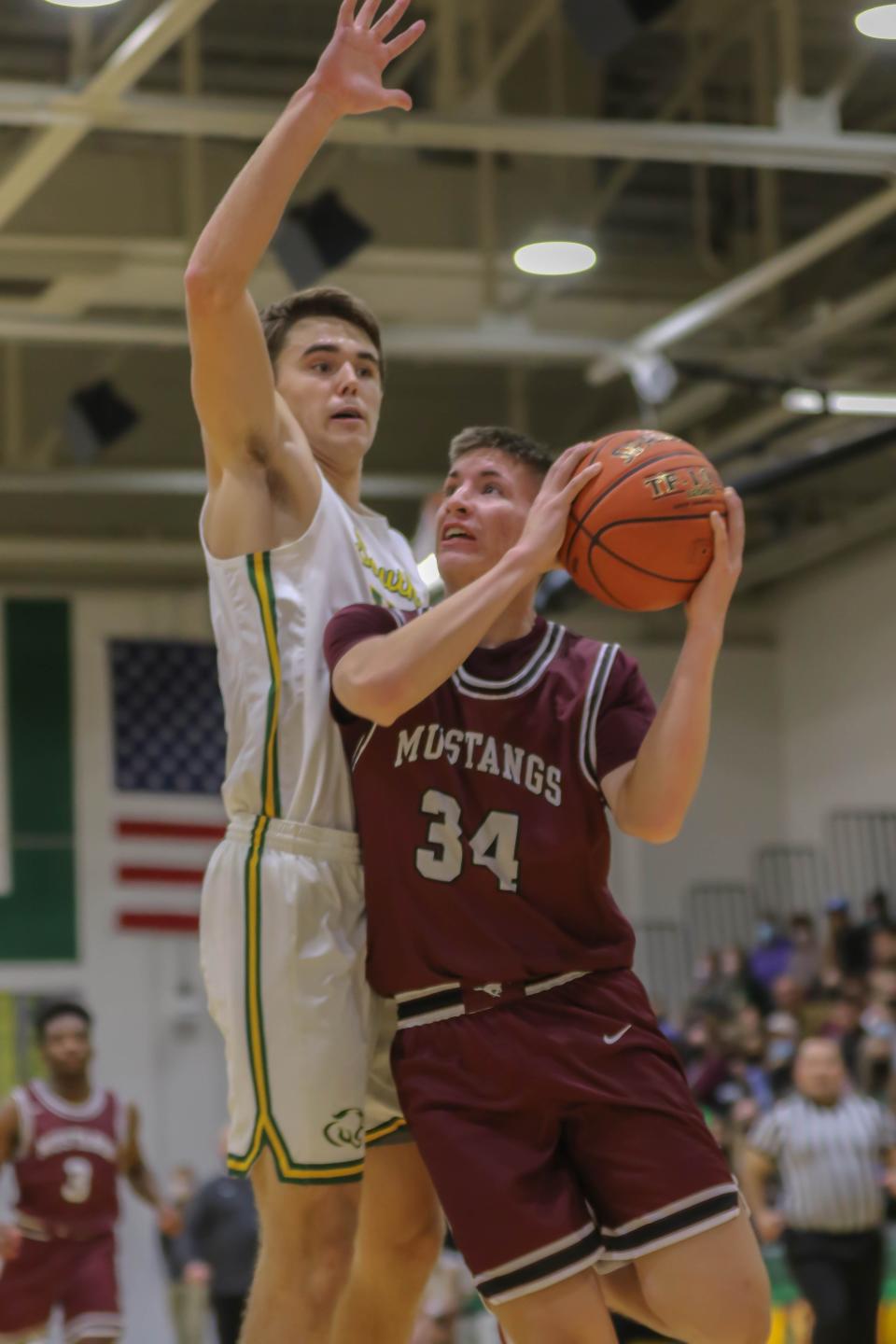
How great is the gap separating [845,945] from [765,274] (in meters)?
6.83

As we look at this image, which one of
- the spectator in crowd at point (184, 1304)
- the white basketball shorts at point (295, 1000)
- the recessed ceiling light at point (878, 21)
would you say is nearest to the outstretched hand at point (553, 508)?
the white basketball shorts at point (295, 1000)

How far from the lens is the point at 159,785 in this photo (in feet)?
62.3

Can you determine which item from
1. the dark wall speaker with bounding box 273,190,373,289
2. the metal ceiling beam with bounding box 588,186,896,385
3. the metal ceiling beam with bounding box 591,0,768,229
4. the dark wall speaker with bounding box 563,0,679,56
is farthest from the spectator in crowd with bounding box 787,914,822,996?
the dark wall speaker with bounding box 563,0,679,56

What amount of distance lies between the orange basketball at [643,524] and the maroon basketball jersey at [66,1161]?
636 cm

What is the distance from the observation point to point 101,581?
19828 mm

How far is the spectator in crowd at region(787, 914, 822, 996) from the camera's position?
17844 mm

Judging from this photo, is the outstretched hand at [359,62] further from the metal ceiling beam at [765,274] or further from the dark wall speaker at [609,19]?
the metal ceiling beam at [765,274]

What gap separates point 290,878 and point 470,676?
517 mm

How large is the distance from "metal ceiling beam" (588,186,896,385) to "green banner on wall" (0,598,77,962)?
7251 mm

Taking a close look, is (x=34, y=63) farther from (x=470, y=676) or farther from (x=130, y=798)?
(x=470, y=676)

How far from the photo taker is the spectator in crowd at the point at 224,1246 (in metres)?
10.5

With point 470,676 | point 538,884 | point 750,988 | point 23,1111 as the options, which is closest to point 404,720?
point 470,676

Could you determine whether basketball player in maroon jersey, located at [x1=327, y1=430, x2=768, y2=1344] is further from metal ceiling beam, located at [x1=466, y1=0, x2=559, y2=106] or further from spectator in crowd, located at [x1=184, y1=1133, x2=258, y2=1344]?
metal ceiling beam, located at [x1=466, y1=0, x2=559, y2=106]

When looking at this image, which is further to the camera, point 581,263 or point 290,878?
point 581,263
